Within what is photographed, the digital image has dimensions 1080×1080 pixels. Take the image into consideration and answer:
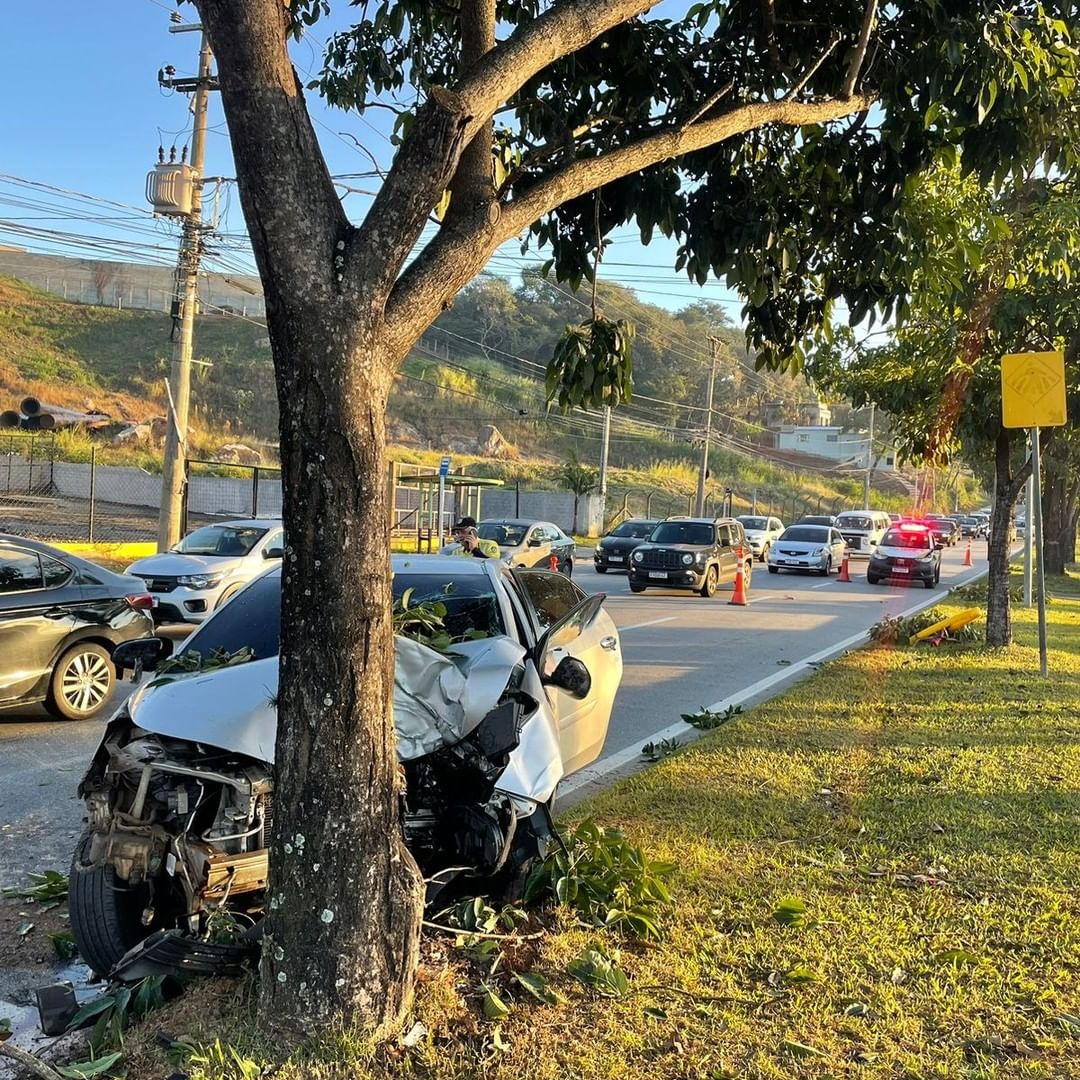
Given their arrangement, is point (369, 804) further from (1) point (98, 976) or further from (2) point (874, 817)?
(2) point (874, 817)

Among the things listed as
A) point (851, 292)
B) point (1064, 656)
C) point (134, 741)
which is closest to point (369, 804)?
point (134, 741)

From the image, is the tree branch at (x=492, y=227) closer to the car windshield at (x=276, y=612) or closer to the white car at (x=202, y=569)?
the car windshield at (x=276, y=612)

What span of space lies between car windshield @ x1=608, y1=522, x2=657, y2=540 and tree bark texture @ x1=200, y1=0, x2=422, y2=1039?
2288 cm

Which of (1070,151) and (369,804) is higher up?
(1070,151)

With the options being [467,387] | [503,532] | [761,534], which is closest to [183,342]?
[503,532]

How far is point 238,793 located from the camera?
3557 mm

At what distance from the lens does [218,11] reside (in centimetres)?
292

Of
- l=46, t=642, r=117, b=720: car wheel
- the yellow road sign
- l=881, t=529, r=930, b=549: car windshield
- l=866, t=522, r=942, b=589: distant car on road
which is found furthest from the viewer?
l=881, t=529, r=930, b=549: car windshield

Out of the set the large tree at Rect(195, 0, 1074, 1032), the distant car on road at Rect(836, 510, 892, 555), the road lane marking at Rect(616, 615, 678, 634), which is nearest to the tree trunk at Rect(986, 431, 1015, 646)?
the road lane marking at Rect(616, 615, 678, 634)

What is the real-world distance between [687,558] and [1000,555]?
8.71m

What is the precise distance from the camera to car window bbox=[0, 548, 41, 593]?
7.71 meters

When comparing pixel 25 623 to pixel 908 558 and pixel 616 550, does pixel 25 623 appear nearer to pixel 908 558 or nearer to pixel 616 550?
pixel 616 550

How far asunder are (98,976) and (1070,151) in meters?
5.70

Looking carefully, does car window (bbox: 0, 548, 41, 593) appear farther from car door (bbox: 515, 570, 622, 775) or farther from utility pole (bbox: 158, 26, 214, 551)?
utility pole (bbox: 158, 26, 214, 551)
